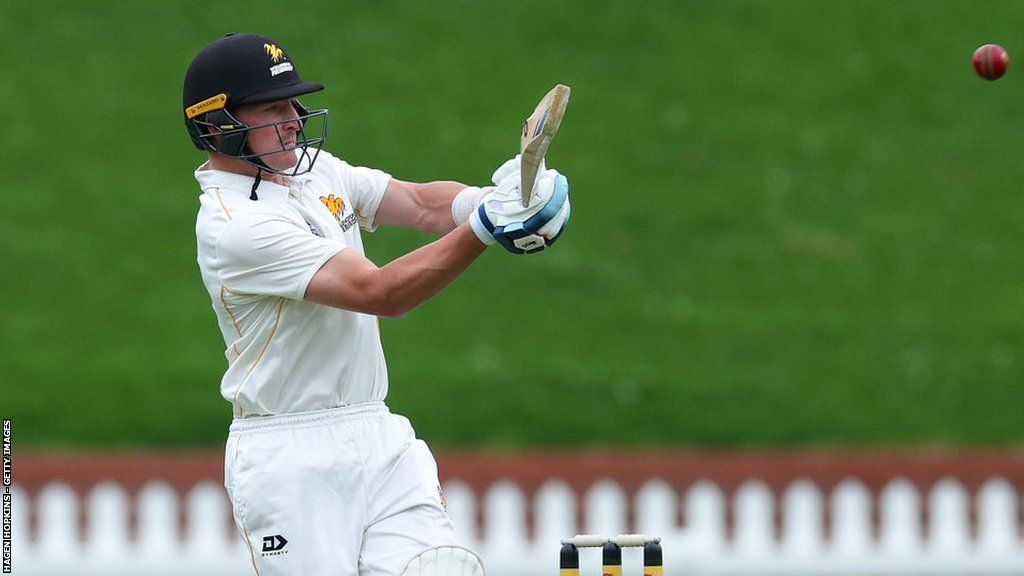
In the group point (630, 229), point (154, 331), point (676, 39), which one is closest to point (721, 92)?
point (676, 39)

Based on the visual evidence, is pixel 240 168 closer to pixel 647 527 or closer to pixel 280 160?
pixel 280 160

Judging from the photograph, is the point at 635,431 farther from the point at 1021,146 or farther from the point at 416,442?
the point at 416,442

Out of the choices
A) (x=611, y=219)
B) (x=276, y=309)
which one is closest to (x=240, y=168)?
(x=276, y=309)

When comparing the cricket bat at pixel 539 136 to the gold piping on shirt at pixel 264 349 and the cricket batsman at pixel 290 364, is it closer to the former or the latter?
the cricket batsman at pixel 290 364

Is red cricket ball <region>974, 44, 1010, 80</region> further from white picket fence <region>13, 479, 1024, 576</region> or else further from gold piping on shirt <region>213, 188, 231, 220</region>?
white picket fence <region>13, 479, 1024, 576</region>

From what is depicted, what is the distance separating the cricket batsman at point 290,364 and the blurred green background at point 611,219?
5546 millimetres

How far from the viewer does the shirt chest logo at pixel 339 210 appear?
435cm

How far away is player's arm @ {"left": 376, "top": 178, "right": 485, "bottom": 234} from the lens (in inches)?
182

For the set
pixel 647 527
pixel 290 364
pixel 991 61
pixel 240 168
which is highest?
pixel 991 61

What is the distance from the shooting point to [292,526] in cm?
412

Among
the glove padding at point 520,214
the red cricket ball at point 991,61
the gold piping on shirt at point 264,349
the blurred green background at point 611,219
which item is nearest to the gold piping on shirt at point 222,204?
the gold piping on shirt at point 264,349

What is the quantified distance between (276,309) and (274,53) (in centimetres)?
64

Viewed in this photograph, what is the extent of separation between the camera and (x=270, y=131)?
4227 mm

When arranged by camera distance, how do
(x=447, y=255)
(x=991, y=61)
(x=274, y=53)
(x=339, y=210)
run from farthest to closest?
(x=991, y=61)
(x=339, y=210)
(x=274, y=53)
(x=447, y=255)
